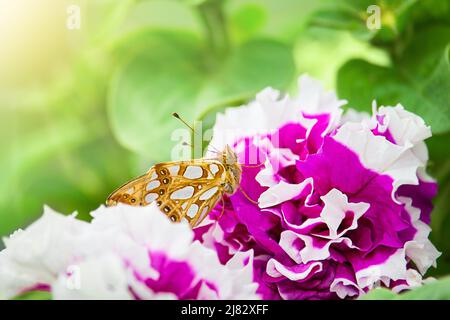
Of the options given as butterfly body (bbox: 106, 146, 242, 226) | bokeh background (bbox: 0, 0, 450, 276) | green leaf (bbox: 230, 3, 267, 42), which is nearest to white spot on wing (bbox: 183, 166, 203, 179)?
butterfly body (bbox: 106, 146, 242, 226)

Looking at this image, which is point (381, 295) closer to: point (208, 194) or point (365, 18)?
point (208, 194)

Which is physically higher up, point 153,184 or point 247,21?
point 247,21

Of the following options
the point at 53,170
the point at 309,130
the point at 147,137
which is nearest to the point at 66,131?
the point at 53,170

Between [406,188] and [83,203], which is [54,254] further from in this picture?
[83,203]

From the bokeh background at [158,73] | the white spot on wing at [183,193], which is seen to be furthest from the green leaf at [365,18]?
the white spot on wing at [183,193]

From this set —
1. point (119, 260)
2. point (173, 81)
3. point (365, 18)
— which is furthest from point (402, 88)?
point (119, 260)

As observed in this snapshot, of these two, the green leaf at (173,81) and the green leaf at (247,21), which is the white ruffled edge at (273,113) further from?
the green leaf at (247,21)
